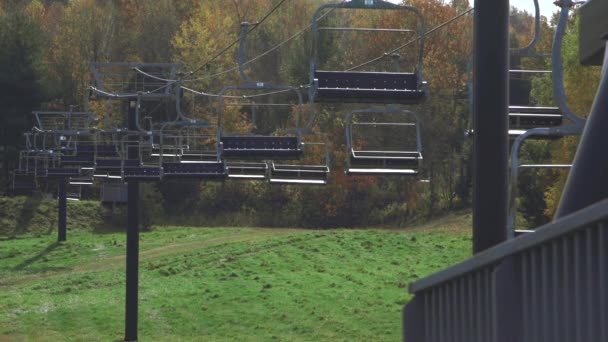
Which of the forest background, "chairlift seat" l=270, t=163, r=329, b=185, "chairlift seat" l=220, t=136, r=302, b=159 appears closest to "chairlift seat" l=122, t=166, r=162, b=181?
"chairlift seat" l=270, t=163, r=329, b=185

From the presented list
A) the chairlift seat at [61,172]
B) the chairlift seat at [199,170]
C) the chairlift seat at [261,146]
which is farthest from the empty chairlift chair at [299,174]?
the chairlift seat at [61,172]

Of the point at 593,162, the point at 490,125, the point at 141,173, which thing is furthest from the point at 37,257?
the point at 593,162

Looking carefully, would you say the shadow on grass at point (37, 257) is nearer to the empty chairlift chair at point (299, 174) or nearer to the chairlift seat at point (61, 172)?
the chairlift seat at point (61, 172)

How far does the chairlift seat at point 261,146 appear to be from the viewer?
51.9ft

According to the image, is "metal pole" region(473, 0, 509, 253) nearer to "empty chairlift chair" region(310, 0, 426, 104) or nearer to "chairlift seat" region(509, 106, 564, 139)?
"chairlift seat" region(509, 106, 564, 139)

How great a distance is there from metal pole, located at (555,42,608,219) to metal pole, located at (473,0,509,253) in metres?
1.21

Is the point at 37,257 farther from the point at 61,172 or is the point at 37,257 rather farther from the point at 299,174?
the point at 299,174

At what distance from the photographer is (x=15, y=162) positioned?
5569cm

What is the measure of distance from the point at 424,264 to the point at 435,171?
20638 millimetres

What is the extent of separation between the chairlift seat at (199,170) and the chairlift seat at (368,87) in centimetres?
847

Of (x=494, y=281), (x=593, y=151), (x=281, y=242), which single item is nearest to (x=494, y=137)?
(x=593, y=151)

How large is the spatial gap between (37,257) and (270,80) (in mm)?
24607

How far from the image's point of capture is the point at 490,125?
6.11 metres

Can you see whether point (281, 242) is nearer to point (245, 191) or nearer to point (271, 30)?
point (245, 191)
